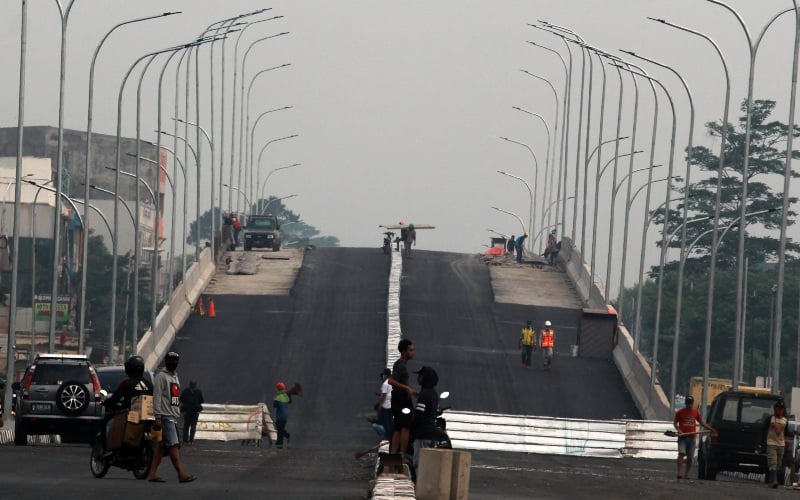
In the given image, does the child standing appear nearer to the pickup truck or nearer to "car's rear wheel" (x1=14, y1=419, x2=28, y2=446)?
"car's rear wheel" (x1=14, y1=419, x2=28, y2=446)

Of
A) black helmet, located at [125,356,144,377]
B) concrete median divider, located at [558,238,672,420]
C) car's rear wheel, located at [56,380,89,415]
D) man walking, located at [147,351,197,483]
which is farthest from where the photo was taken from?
concrete median divider, located at [558,238,672,420]

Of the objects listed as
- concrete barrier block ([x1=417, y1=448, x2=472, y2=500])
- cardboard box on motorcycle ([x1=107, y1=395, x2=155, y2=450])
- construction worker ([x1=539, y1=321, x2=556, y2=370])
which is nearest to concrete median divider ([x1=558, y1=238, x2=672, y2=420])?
construction worker ([x1=539, y1=321, x2=556, y2=370])

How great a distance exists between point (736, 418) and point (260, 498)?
52.6 ft

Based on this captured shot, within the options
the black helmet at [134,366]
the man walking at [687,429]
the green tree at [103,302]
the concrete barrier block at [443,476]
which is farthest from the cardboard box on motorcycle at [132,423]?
the green tree at [103,302]

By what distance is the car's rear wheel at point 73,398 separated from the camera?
109 feet

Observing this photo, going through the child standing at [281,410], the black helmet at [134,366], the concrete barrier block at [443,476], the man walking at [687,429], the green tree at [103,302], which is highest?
the black helmet at [134,366]

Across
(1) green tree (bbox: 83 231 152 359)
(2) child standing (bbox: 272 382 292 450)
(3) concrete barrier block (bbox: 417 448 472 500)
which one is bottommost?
(1) green tree (bbox: 83 231 152 359)

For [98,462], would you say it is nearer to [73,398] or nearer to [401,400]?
[401,400]

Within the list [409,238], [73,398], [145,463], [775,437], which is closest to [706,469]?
[775,437]

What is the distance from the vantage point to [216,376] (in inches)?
2436

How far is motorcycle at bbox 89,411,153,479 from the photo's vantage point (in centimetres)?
2236

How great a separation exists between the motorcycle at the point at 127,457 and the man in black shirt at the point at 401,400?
119 inches

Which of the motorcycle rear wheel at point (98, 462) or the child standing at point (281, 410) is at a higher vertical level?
the motorcycle rear wheel at point (98, 462)

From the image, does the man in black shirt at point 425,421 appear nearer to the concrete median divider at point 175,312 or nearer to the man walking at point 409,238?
the concrete median divider at point 175,312
